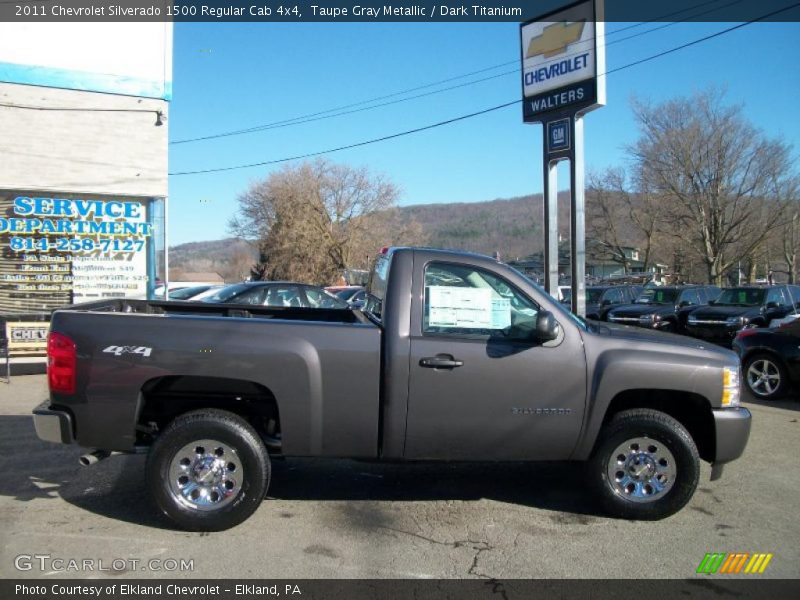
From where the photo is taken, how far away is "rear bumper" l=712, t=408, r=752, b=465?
4.72 m

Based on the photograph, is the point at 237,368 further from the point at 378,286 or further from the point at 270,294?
the point at 270,294

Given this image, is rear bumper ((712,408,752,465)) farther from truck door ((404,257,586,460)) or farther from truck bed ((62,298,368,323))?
truck bed ((62,298,368,323))

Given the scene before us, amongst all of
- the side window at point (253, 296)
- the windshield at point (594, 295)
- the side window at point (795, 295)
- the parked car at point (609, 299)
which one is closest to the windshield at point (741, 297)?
the side window at point (795, 295)

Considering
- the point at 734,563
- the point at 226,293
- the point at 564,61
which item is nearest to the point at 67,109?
the point at 226,293

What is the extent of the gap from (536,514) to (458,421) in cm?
105

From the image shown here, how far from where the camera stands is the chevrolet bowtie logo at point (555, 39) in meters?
11.3

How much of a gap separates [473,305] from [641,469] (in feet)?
5.69

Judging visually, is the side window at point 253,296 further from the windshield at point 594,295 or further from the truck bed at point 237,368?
the windshield at point 594,295

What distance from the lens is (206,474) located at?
14.6 ft

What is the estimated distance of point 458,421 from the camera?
14.9 feet

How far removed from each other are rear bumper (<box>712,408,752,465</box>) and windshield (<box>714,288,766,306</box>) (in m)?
13.0

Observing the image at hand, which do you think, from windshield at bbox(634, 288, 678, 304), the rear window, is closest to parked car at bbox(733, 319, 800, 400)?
the rear window

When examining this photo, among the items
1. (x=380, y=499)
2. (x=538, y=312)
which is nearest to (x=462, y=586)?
(x=380, y=499)

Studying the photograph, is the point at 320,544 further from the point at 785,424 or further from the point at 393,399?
the point at 785,424
